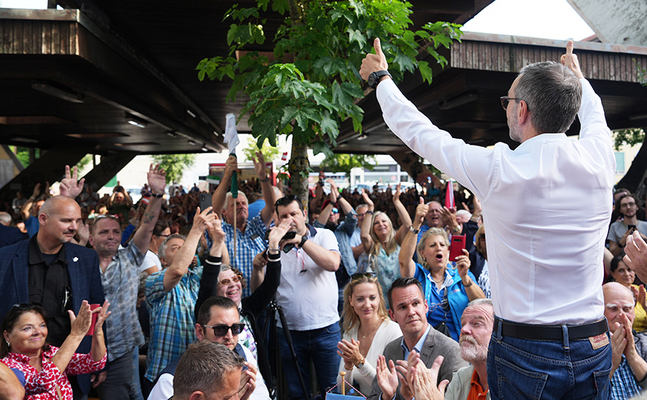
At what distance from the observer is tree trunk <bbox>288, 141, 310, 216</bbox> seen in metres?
5.51

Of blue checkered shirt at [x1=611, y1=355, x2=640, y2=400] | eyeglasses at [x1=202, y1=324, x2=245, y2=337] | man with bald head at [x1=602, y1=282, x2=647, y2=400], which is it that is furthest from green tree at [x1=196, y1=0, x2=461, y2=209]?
blue checkered shirt at [x1=611, y1=355, x2=640, y2=400]

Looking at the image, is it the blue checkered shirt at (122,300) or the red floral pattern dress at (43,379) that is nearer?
the red floral pattern dress at (43,379)

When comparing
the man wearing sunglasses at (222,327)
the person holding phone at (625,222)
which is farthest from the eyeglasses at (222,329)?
the person holding phone at (625,222)

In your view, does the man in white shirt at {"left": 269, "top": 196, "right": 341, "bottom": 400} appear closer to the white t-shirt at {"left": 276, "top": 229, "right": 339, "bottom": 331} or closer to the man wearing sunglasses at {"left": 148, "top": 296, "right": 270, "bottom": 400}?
the white t-shirt at {"left": 276, "top": 229, "right": 339, "bottom": 331}

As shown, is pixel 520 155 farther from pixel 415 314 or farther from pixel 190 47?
pixel 190 47

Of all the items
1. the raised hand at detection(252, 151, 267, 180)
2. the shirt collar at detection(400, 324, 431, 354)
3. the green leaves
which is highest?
the green leaves

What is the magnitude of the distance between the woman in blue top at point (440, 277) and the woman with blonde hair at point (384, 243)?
1.55ft

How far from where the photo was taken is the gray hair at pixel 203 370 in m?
2.50

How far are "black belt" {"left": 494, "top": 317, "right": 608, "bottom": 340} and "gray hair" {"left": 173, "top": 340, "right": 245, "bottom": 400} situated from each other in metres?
1.40

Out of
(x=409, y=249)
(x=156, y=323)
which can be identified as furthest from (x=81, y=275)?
(x=409, y=249)

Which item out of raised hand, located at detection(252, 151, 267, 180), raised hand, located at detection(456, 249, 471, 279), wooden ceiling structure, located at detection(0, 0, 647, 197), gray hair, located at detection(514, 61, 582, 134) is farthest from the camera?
wooden ceiling structure, located at detection(0, 0, 647, 197)

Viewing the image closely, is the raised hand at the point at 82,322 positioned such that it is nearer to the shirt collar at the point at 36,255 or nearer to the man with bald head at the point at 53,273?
the man with bald head at the point at 53,273

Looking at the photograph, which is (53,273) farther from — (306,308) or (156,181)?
(306,308)

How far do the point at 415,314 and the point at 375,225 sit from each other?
2.63m
